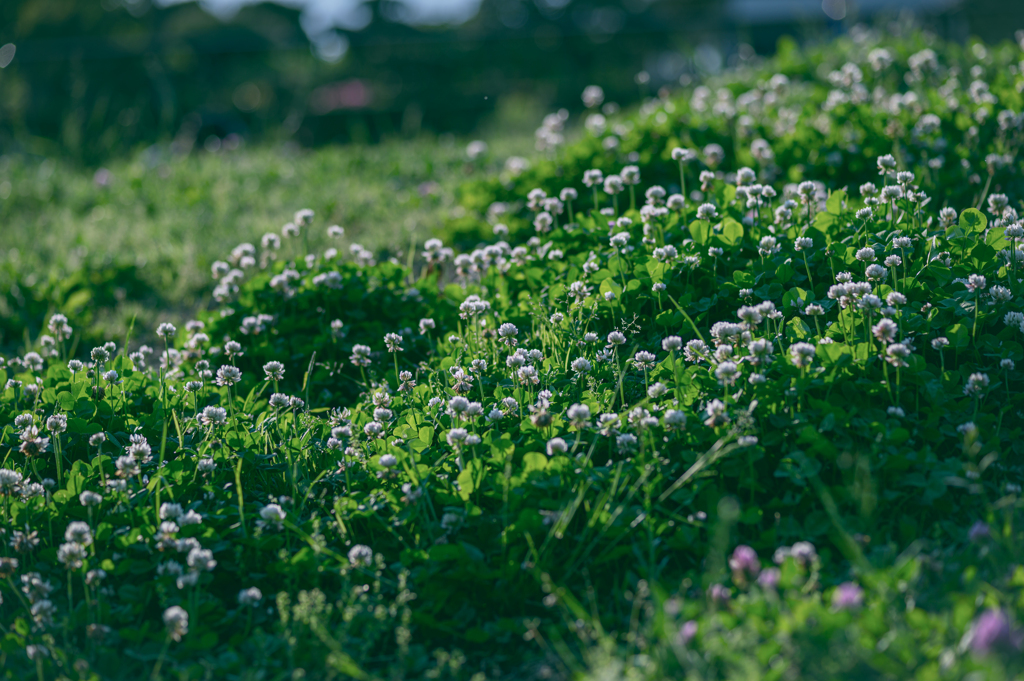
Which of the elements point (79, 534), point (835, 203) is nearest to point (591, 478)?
point (79, 534)

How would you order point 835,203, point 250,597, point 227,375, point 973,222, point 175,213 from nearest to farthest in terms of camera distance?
1. point 250,597
2. point 227,375
3. point 973,222
4. point 835,203
5. point 175,213

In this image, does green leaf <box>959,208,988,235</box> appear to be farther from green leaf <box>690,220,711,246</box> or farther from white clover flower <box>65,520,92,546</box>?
white clover flower <box>65,520,92,546</box>

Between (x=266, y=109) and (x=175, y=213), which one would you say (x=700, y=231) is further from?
(x=266, y=109)

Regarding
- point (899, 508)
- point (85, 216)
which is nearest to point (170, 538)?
point (899, 508)

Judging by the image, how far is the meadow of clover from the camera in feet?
7.48


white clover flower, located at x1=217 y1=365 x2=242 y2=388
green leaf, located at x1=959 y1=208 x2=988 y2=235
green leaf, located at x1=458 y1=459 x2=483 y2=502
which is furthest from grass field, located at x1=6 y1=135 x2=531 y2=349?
green leaf, located at x1=959 y1=208 x2=988 y2=235

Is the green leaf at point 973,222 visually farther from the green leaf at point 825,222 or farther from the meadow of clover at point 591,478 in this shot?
the green leaf at point 825,222

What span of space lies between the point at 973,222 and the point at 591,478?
2083 mm

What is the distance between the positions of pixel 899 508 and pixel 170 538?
2324mm

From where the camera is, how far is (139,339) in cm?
501

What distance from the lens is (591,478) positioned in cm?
273

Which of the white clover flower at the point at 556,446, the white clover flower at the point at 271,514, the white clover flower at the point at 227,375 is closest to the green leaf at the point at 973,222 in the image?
the white clover flower at the point at 556,446

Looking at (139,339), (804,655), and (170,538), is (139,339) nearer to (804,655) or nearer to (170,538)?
(170,538)

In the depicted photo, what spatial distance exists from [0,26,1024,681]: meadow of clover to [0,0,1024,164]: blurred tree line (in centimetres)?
1049
